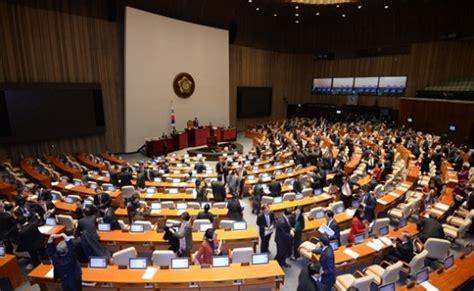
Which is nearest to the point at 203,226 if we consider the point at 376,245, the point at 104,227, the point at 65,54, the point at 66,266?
the point at 104,227

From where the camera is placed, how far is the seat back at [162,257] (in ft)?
20.6

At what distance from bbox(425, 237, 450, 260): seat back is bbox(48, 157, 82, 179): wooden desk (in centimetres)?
1427

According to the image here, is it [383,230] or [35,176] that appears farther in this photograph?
[35,176]

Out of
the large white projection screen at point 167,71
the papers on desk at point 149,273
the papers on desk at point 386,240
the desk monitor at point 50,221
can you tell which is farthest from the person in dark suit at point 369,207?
the large white projection screen at point 167,71

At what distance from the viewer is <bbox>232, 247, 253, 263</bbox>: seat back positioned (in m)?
6.29

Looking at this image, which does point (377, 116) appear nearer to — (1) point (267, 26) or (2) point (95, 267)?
(1) point (267, 26)

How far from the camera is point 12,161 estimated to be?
16.2 m

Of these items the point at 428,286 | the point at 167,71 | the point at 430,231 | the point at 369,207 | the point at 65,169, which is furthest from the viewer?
the point at 167,71

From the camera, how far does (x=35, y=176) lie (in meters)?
13.1

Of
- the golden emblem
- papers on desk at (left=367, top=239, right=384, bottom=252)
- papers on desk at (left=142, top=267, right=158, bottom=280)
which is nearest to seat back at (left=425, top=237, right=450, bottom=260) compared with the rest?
papers on desk at (left=367, top=239, right=384, bottom=252)

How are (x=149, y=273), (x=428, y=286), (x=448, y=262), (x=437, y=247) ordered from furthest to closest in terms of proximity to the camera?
(x=437, y=247) → (x=448, y=262) → (x=149, y=273) → (x=428, y=286)

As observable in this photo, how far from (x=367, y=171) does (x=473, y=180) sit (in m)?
3.96

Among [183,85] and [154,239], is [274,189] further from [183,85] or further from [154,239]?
[183,85]

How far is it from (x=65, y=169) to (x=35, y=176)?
1841mm
